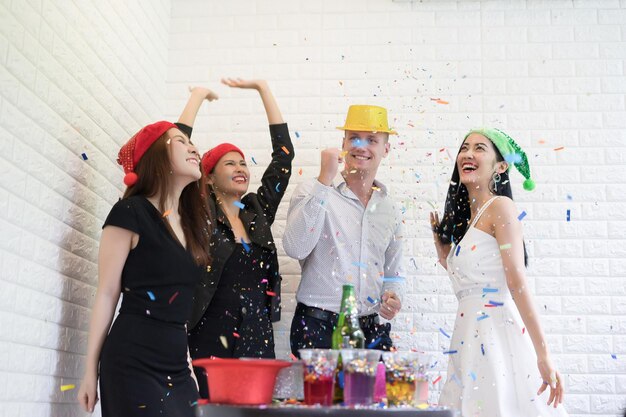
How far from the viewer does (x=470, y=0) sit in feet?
13.3

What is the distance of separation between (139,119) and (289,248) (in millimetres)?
934

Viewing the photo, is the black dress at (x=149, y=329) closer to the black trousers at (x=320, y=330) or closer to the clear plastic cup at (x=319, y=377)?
the black trousers at (x=320, y=330)

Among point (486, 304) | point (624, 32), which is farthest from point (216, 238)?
point (624, 32)

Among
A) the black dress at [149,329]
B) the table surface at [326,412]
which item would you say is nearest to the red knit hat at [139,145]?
the black dress at [149,329]

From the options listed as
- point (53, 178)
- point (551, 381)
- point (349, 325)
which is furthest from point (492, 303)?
point (53, 178)

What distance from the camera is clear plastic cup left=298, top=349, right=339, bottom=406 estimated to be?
5.77ft

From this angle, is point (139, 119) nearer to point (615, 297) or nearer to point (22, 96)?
point (22, 96)

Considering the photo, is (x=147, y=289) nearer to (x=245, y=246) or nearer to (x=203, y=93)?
(x=245, y=246)

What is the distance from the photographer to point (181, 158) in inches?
109

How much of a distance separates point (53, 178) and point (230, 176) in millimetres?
1009

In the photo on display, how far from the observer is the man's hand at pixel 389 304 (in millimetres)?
3344

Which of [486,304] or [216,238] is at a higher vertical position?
[216,238]

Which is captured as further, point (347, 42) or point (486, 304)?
point (347, 42)

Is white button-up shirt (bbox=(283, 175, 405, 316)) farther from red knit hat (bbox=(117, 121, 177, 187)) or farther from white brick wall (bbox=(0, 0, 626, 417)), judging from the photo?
red knit hat (bbox=(117, 121, 177, 187))
